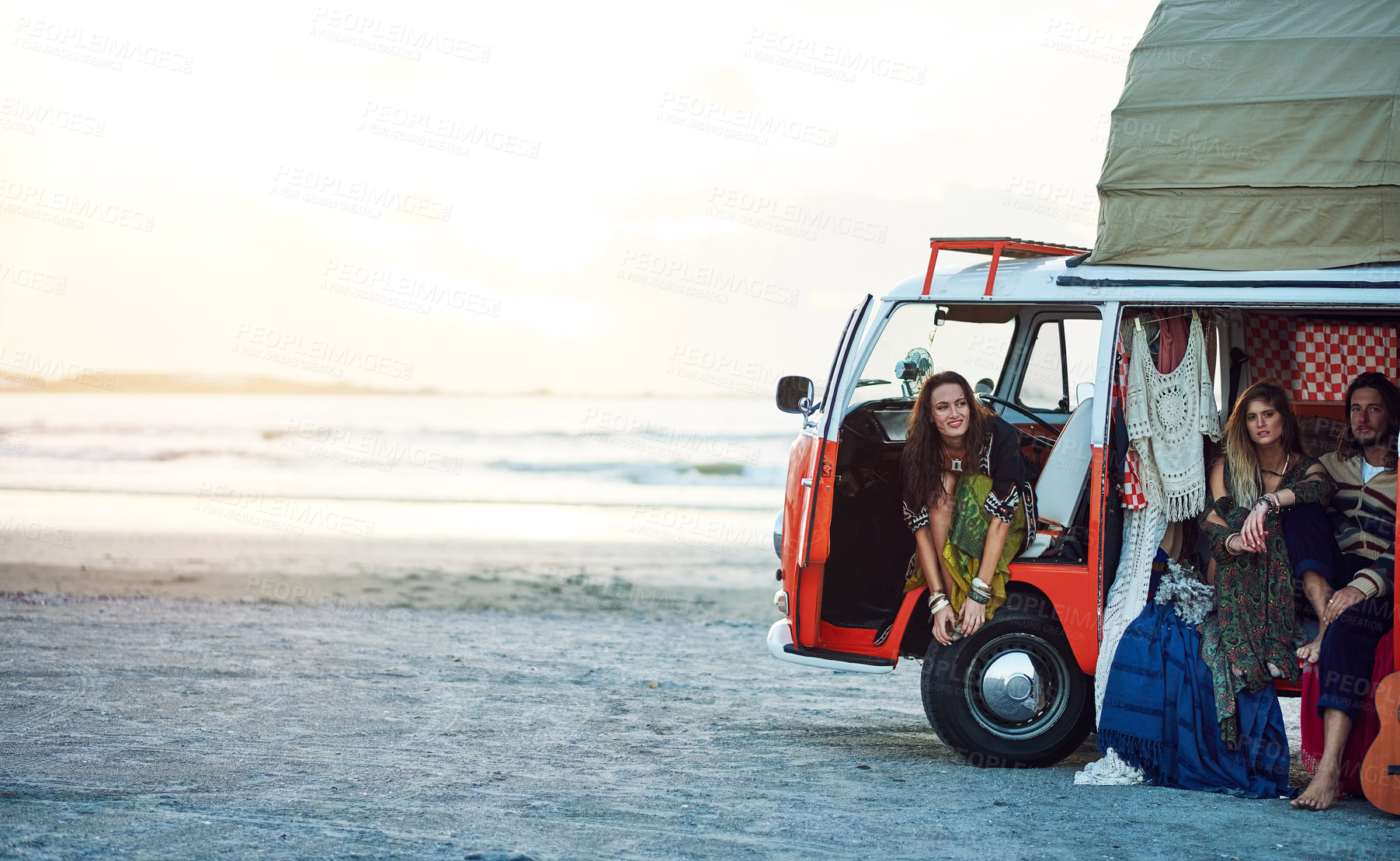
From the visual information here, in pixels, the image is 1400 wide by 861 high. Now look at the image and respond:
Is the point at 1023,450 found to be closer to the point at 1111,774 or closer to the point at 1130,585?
the point at 1130,585

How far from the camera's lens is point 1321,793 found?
5520 mm

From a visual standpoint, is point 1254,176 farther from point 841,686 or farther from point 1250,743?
point 841,686

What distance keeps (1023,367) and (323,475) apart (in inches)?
842

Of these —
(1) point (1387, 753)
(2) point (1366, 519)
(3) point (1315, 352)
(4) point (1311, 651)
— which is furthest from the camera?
(3) point (1315, 352)

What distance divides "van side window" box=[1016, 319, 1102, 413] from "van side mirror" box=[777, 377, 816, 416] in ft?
5.70

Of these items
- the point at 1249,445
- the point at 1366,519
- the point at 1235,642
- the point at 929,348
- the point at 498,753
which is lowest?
the point at 498,753

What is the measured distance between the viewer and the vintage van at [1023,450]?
20.0ft

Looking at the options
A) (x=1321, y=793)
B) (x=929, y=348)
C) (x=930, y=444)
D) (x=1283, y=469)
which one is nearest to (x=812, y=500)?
(x=930, y=444)

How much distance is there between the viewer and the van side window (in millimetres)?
7766

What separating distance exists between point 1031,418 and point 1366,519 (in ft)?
6.83

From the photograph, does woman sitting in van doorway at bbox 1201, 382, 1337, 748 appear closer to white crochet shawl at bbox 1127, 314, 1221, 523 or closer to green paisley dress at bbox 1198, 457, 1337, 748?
green paisley dress at bbox 1198, 457, 1337, 748

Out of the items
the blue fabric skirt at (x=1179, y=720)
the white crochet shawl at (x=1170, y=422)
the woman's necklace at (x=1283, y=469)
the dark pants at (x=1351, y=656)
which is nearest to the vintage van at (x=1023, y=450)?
the white crochet shawl at (x=1170, y=422)

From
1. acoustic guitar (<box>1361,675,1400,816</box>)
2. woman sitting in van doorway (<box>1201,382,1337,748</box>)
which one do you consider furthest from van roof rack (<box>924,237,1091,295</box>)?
acoustic guitar (<box>1361,675,1400,816</box>)

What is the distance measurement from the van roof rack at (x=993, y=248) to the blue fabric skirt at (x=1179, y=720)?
5.95 ft
